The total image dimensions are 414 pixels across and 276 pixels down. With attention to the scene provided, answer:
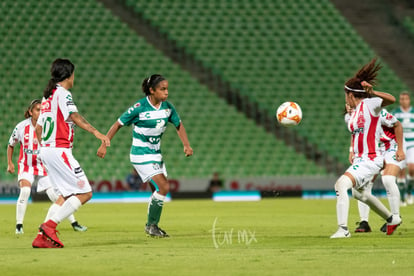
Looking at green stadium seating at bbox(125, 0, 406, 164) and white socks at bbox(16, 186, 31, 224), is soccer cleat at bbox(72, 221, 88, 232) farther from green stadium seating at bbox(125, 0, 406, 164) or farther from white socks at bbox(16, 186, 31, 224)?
green stadium seating at bbox(125, 0, 406, 164)

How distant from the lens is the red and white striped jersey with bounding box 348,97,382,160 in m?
10.9

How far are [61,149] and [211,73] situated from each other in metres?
18.2

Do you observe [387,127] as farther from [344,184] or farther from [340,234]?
[340,234]

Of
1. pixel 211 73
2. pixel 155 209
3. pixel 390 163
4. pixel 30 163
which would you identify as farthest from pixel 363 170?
pixel 211 73

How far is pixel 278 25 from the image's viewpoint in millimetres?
29172

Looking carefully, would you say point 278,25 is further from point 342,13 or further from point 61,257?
point 61,257

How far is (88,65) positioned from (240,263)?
19.6m

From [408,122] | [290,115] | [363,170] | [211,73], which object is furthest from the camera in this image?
[211,73]

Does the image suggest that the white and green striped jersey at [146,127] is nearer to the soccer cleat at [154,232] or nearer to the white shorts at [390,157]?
the soccer cleat at [154,232]

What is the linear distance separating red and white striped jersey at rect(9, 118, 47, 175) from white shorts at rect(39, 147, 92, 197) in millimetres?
3680

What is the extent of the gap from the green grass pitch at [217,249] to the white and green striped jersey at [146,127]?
43.3 inches

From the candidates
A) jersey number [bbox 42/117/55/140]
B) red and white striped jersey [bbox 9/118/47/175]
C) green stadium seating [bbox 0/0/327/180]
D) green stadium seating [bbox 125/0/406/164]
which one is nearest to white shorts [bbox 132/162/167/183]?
jersey number [bbox 42/117/55/140]

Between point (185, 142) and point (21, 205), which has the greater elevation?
point (185, 142)

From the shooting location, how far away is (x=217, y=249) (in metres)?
9.14
